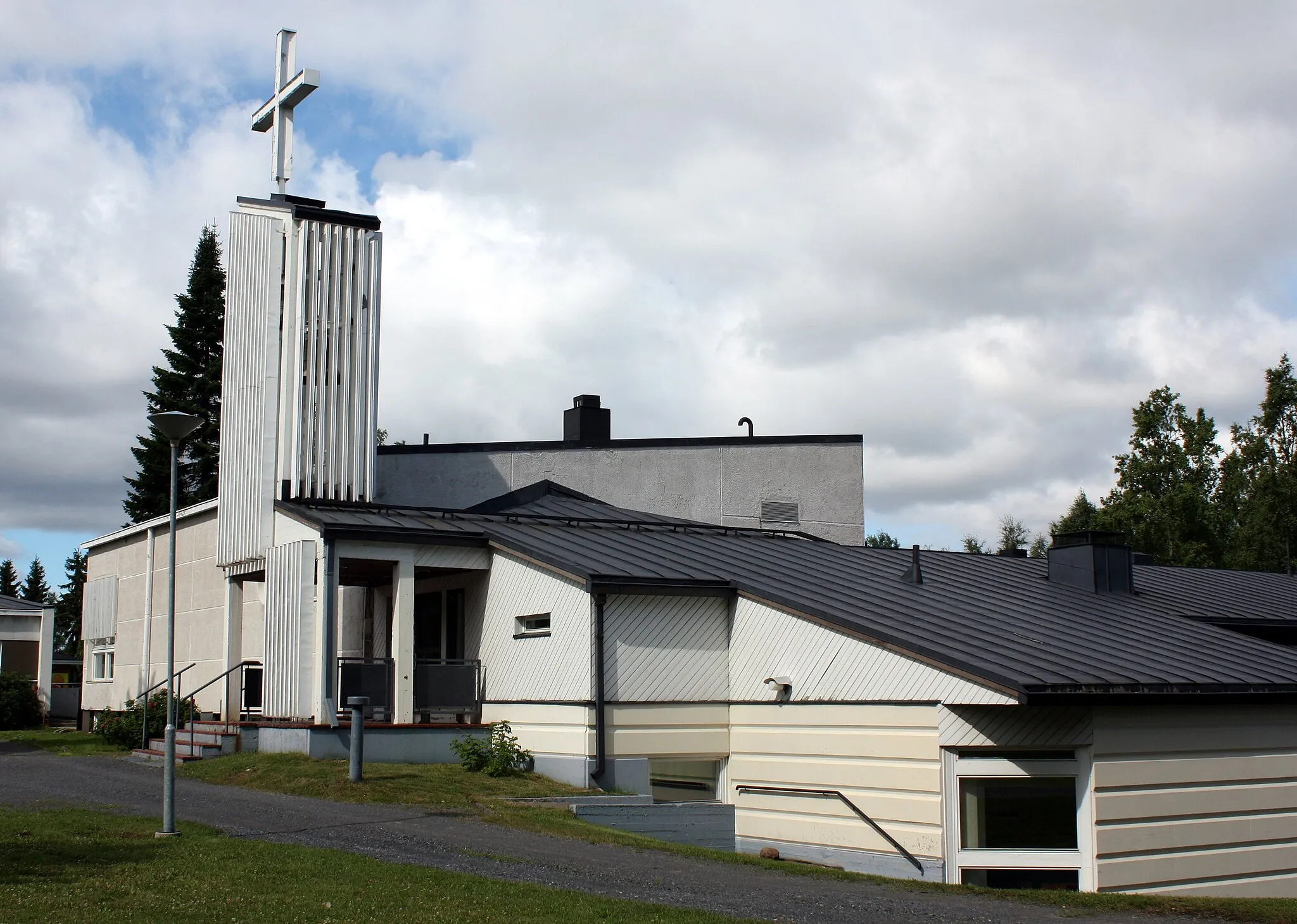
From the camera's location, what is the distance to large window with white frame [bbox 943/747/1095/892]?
1530 cm

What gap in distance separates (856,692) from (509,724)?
5983 mm

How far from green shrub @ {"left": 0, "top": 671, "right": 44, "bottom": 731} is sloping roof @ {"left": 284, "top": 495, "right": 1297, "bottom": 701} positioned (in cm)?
1582

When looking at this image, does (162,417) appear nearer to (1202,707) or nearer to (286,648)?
(286,648)

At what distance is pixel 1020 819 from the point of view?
51.0 feet

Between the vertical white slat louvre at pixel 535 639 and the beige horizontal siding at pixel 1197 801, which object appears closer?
the beige horizontal siding at pixel 1197 801

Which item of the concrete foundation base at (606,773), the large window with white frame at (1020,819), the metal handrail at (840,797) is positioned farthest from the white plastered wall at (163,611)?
the large window with white frame at (1020,819)

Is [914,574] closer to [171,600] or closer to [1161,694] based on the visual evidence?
[1161,694]

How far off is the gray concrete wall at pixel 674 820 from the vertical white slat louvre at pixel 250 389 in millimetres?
9560

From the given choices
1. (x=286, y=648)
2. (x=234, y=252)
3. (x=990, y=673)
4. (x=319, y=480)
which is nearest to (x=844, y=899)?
(x=990, y=673)

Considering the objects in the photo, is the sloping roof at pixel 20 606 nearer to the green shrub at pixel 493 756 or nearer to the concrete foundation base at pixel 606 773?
the green shrub at pixel 493 756

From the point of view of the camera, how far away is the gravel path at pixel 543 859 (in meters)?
11.4

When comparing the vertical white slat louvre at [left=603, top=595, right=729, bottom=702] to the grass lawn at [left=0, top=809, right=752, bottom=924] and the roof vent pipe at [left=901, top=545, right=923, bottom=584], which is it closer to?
the roof vent pipe at [left=901, top=545, right=923, bottom=584]

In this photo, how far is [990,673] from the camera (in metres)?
15.2

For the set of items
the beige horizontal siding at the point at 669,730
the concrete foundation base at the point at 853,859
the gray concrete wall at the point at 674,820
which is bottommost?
the concrete foundation base at the point at 853,859
